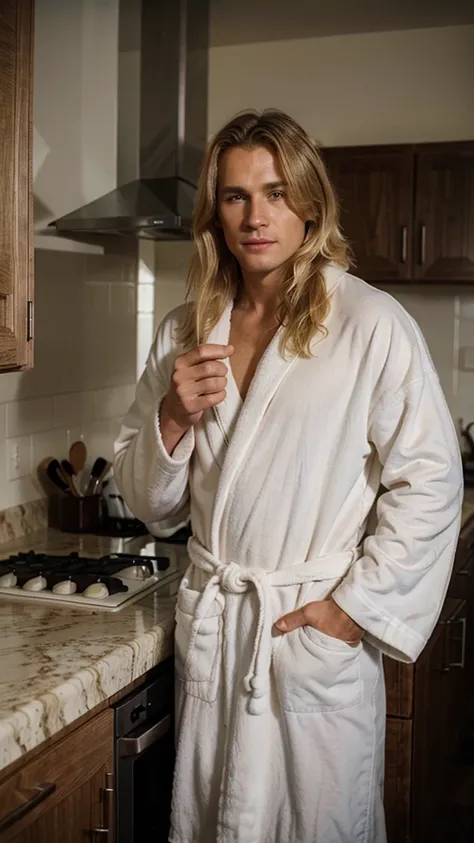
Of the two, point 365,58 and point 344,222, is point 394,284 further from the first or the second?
point 365,58

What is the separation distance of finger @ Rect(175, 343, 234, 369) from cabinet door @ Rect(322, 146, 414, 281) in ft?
5.07

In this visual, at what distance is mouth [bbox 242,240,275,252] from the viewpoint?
1.83 m

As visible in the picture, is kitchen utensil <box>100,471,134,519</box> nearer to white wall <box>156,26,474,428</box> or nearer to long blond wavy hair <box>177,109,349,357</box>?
long blond wavy hair <box>177,109,349,357</box>

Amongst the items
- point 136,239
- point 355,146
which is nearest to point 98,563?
point 136,239

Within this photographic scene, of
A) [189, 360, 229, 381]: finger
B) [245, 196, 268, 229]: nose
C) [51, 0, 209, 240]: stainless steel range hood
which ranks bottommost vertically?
[189, 360, 229, 381]: finger

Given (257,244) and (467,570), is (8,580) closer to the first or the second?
(257,244)

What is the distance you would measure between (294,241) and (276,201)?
0.27ft

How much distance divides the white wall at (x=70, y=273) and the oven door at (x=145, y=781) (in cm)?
93

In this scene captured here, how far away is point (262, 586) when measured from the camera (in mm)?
1767

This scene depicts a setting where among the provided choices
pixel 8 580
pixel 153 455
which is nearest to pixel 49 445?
pixel 8 580

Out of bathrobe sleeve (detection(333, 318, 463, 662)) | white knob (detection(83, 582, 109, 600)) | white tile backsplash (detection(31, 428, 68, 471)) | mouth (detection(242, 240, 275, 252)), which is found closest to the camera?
bathrobe sleeve (detection(333, 318, 463, 662))

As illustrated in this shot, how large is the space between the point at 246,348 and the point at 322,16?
6.07ft

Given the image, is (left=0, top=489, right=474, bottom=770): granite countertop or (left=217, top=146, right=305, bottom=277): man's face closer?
(left=0, top=489, right=474, bottom=770): granite countertop

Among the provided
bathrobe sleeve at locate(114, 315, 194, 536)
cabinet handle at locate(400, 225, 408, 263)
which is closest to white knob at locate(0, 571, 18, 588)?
bathrobe sleeve at locate(114, 315, 194, 536)
